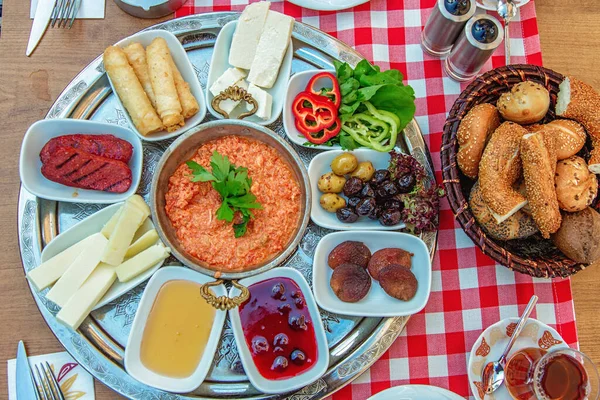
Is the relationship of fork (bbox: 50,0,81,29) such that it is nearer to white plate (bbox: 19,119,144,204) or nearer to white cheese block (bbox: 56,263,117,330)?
white plate (bbox: 19,119,144,204)

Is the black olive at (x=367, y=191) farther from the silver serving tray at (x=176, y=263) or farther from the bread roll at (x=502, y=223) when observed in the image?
the bread roll at (x=502, y=223)

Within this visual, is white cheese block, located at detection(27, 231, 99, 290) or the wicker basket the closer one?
the wicker basket

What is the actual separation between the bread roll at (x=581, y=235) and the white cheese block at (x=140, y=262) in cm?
203

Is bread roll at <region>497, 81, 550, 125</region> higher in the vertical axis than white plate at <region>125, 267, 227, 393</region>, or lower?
higher

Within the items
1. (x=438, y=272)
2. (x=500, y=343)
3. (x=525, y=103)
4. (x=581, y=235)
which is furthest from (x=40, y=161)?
(x=581, y=235)

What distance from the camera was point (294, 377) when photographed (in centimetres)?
261

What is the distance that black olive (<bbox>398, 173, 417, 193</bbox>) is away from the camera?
8.67 ft

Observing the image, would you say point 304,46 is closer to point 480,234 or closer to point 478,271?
point 480,234

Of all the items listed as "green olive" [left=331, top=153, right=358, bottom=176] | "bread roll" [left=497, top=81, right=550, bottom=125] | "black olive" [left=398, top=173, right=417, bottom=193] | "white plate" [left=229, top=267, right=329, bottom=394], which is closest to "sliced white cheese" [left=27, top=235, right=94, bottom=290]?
"white plate" [left=229, top=267, right=329, bottom=394]

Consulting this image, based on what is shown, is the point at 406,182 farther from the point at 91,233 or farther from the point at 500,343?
the point at 91,233

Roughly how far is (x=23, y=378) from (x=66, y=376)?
0.23 meters

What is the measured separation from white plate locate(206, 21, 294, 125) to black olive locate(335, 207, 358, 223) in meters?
0.65

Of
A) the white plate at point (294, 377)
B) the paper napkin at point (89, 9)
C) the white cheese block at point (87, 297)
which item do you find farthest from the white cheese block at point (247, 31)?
the white cheese block at point (87, 297)

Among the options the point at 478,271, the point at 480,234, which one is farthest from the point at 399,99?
the point at 478,271
